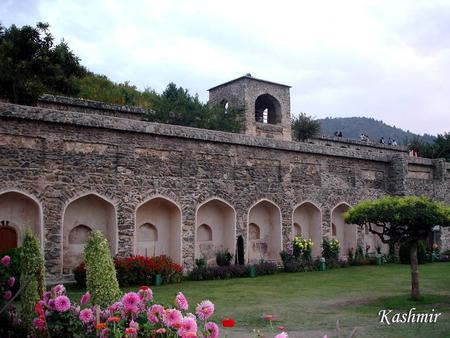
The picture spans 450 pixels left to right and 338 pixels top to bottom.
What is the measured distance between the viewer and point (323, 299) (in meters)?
12.5

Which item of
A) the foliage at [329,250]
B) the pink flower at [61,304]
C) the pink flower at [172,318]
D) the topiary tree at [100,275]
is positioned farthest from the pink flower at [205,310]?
the foliage at [329,250]

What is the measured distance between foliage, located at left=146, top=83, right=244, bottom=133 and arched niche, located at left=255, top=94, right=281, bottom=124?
3.72 meters

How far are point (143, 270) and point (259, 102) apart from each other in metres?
19.9

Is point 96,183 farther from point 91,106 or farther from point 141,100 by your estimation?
point 141,100

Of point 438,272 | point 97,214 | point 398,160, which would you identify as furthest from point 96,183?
point 398,160

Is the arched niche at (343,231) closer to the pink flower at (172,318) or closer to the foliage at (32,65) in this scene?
the foliage at (32,65)

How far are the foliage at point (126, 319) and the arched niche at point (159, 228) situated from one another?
37.7 ft

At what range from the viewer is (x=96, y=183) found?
16.2 m

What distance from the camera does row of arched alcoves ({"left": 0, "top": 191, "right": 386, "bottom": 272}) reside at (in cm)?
1516

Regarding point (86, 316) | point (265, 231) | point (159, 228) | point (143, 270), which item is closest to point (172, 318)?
point (86, 316)

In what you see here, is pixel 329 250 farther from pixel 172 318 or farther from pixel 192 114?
pixel 172 318

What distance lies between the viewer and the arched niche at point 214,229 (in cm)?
1936

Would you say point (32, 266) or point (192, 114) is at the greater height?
point (192, 114)

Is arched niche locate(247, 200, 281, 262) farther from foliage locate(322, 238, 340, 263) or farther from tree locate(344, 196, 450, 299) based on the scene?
tree locate(344, 196, 450, 299)
